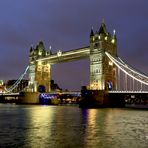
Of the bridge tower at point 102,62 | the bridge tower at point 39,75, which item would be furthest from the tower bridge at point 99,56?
the bridge tower at point 39,75

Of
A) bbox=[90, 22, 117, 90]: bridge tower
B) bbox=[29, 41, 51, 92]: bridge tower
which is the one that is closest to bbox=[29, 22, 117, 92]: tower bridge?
bbox=[90, 22, 117, 90]: bridge tower

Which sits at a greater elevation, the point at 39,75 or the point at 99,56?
the point at 99,56

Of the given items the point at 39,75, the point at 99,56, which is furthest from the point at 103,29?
the point at 39,75

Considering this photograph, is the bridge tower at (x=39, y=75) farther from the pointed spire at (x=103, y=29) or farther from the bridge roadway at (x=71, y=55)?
the pointed spire at (x=103, y=29)

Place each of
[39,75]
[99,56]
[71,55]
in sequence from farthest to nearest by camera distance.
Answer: [39,75]
[71,55]
[99,56]

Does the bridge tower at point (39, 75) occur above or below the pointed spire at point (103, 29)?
below

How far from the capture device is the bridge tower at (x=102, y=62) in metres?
69.8

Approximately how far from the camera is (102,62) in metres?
70.0

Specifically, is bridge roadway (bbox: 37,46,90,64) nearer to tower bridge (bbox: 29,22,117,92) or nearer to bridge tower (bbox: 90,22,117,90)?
tower bridge (bbox: 29,22,117,92)

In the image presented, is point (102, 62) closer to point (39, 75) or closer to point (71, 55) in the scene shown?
point (71, 55)

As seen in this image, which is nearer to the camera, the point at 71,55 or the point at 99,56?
the point at 99,56

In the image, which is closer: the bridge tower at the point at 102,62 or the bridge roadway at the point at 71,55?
the bridge tower at the point at 102,62

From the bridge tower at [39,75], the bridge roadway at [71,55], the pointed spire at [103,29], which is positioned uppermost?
the pointed spire at [103,29]

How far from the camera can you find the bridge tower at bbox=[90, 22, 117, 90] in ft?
229
